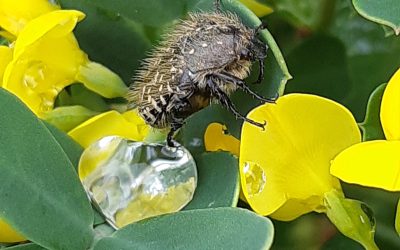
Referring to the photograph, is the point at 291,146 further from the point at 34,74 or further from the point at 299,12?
the point at 299,12

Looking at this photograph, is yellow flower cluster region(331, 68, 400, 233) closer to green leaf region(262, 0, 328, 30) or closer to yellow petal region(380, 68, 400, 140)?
yellow petal region(380, 68, 400, 140)

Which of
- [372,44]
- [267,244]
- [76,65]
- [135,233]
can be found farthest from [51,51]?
[372,44]

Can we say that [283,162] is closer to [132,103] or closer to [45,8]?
[132,103]

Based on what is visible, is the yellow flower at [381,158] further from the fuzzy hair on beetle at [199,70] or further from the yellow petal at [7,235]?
the yellow petal at [7,235]

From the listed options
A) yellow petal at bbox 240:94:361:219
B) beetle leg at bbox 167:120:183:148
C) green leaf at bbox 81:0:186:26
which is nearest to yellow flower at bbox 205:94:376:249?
yellow petal at bbox 240:94:361:219

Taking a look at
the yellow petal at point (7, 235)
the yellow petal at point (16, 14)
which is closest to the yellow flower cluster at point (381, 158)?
the yellow petal at point (7, 235)

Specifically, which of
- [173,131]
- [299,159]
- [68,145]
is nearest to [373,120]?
[299,159]
